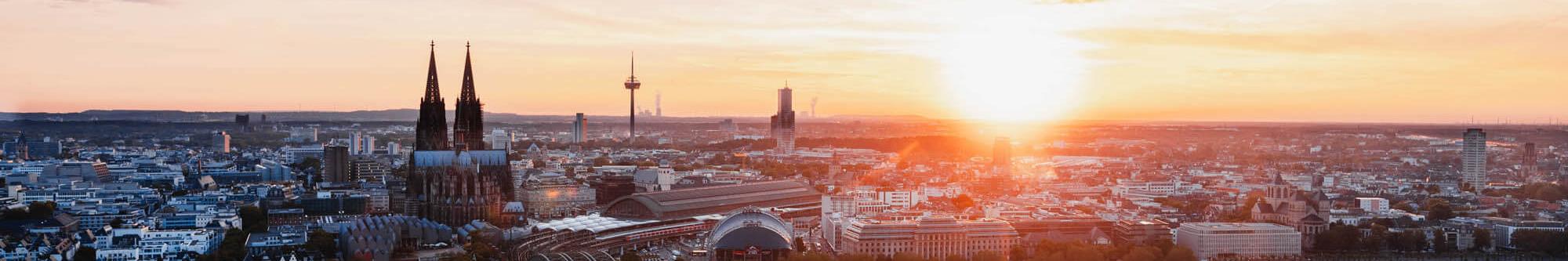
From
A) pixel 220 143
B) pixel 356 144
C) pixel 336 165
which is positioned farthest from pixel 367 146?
pixel 336 165

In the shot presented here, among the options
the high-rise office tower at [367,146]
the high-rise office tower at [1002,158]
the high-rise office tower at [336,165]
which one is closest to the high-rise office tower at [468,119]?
the high-rise office tower at [336,165]

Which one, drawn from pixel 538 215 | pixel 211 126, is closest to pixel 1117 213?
pixel 538 215

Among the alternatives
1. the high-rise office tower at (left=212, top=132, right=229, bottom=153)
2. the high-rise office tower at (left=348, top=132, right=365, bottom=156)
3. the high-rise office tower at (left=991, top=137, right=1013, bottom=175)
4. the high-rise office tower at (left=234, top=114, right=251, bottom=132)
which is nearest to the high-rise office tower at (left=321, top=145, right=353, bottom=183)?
the high-rise office tower at (left=991, top=137, right=1013, bottom=175)

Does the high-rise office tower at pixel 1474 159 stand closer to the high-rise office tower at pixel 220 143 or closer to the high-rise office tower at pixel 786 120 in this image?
the high-rise office tower at pixel 786 120

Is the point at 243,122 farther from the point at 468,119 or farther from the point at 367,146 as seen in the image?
the point at 468,119

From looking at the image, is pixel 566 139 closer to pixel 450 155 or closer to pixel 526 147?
pixel 526 147

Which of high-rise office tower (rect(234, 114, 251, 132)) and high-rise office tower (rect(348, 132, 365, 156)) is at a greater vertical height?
high-rise office tower (rect(234, 114, 251, 132))

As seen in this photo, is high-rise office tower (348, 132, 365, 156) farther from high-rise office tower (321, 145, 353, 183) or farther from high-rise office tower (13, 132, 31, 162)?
high-rise office tower (321, 145, 353, 183)
